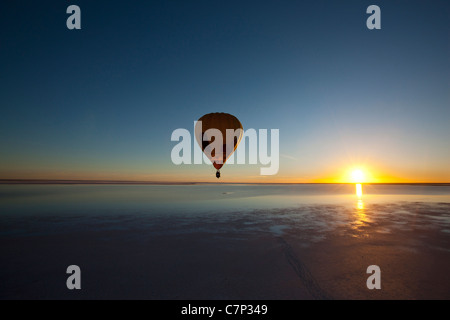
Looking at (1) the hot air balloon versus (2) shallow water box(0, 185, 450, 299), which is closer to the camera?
(2) shallow water box(0, 185, 450, 299)

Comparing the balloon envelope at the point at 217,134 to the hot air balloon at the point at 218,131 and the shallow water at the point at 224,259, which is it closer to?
the hot air balloon at the point at 218,131

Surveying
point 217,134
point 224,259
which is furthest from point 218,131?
point 224,259

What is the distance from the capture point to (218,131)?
22.9 metres

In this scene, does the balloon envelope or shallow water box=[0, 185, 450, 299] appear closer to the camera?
shallow water box=[0, 185, 450, 299]

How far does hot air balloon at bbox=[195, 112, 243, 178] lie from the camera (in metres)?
23.0

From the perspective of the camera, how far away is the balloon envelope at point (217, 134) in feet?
75.5

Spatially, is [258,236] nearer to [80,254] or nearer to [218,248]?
[218,248]

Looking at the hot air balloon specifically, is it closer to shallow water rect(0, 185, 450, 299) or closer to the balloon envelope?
the balloon envelope

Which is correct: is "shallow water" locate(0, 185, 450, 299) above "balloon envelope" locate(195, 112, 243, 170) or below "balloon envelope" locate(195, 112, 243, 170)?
below

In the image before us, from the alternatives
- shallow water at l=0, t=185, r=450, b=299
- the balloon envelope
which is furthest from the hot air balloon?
shallow water at l=0, t=185, r=450, b=299

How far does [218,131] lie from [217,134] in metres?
0.28

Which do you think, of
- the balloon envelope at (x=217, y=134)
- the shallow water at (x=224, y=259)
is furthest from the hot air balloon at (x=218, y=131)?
the shallow water at (x=224, y=259)

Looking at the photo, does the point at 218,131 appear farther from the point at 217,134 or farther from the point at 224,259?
the point at 224,259

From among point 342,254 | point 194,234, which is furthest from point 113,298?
point 342,254
